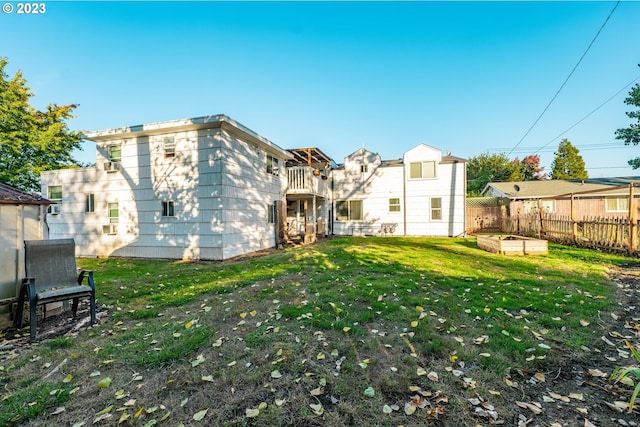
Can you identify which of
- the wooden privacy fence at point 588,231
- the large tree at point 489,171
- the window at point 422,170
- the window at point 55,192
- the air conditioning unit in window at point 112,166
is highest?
the large tree at point 489,171

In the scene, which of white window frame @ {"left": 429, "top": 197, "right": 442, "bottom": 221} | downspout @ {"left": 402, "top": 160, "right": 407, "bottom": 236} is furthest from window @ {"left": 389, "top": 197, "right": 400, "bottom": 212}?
white window frame @ {"left": 429, "top": 197, "right": 442, "bottom": 221}

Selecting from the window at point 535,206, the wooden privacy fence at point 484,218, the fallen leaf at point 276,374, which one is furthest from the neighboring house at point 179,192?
the window at point 535,206

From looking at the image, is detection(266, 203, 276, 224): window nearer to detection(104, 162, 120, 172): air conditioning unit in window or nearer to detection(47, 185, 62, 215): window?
detection(104, 162, 120, 172): air conditioning unit in window

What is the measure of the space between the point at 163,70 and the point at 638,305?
18506 millimetres

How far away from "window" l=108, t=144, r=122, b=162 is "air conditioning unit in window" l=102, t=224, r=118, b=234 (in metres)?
2.82

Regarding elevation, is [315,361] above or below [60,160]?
below

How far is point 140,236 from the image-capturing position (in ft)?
35.5

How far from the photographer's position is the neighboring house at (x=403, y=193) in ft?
54.7

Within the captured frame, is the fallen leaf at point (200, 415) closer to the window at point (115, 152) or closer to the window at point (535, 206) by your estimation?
the window at point (115, 152)

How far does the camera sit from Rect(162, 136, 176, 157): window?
1034cm

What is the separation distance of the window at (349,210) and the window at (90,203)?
530 inches

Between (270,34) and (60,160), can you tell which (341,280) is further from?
(60,160)

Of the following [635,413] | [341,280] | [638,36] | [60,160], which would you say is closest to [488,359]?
[635,413]

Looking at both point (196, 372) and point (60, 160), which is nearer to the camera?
point (196, 372)
